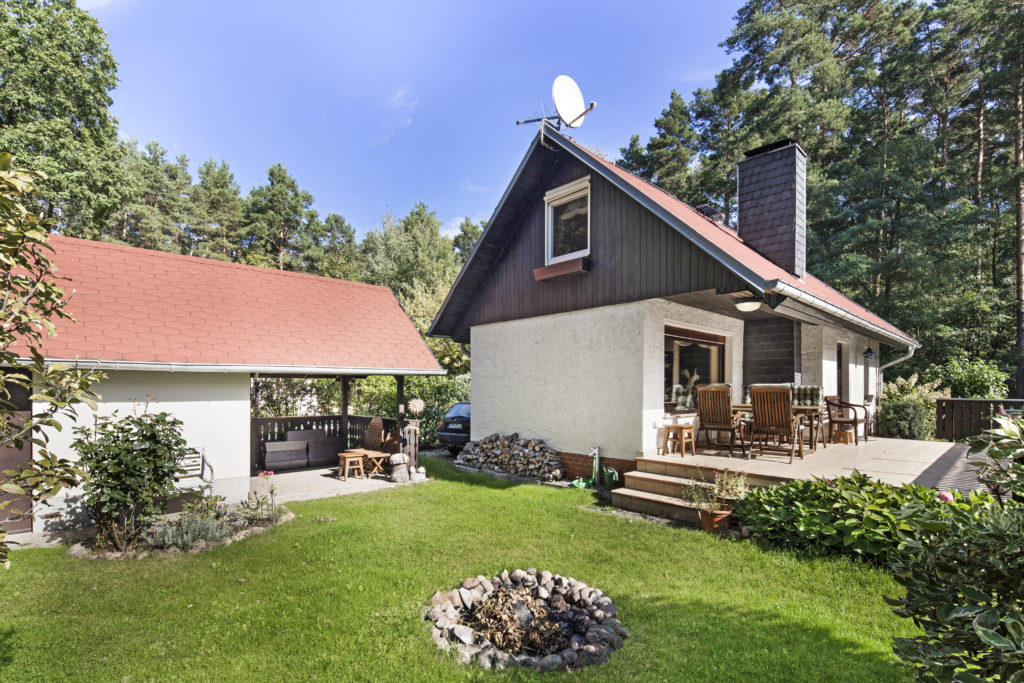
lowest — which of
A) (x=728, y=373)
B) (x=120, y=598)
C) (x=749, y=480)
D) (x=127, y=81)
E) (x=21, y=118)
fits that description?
(x=120, y=598)

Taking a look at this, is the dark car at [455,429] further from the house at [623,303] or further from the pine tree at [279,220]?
the pine tree at [279,220]

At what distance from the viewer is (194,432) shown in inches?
287

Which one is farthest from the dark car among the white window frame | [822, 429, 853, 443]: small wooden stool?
[822, 429, 853, 443]: small wooden stool

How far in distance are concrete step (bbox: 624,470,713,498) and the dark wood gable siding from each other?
2903 millimetres

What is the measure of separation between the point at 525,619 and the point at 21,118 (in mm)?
25230

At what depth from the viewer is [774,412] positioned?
731 centimetres

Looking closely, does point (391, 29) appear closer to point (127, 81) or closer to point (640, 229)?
point (640, 229)

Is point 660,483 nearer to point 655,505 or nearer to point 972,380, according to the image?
point 655,505

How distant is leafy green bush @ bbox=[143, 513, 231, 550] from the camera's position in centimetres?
569

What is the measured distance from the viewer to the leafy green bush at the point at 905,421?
1223 cm

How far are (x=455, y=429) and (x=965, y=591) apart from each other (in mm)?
11225

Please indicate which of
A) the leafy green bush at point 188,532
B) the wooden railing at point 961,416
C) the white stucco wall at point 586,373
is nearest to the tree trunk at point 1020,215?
the wooden railing at point 961,416

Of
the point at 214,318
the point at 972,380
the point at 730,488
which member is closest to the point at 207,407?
the point at 214,318

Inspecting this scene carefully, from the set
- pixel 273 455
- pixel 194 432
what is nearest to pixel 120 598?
pixel 194 432
